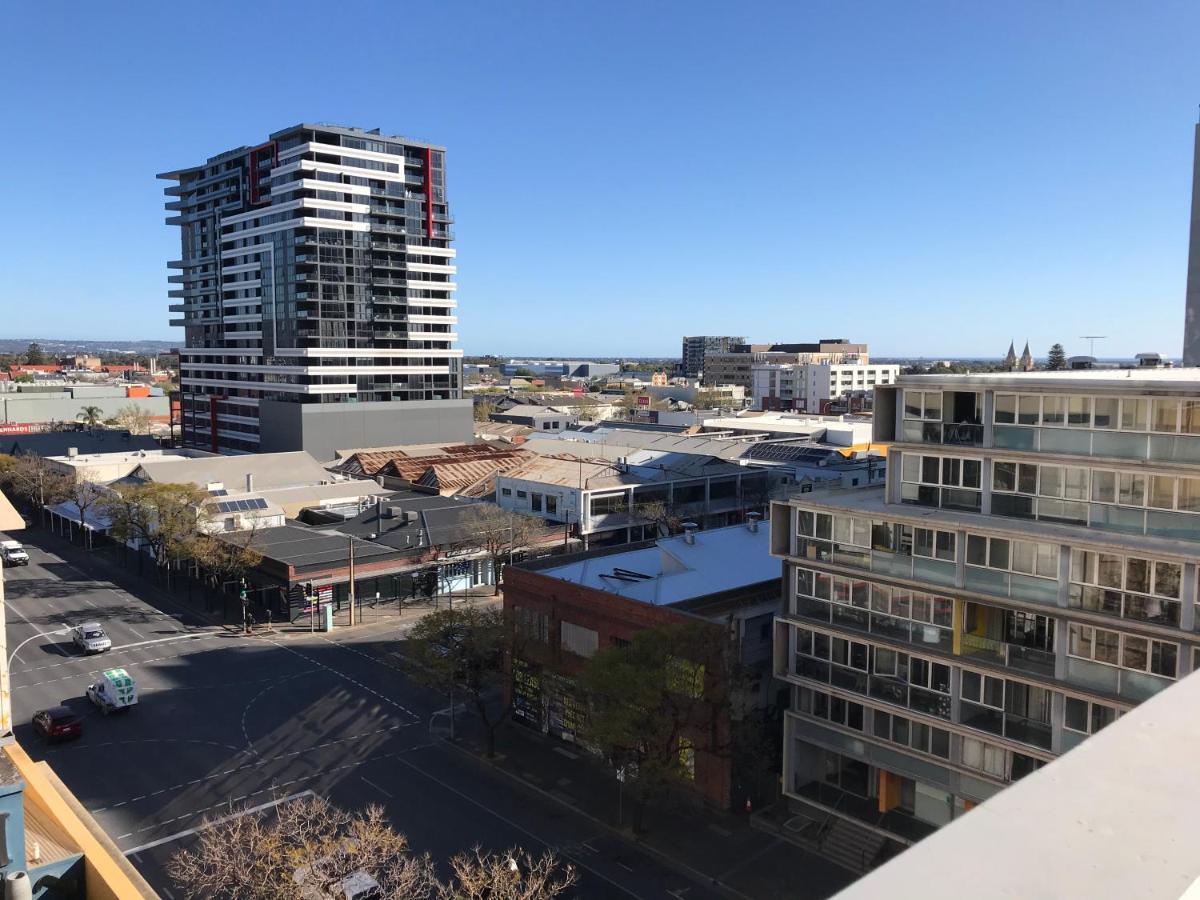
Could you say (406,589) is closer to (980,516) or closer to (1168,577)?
(980,516)

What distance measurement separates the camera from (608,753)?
26797 millimetres

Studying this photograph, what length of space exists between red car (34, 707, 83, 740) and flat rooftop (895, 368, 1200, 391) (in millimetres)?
30230

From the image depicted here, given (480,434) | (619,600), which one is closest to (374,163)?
(480,434)

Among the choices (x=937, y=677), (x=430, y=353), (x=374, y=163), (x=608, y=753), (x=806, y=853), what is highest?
(x=374, y=163)

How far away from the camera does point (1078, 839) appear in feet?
10.0

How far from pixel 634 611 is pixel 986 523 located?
11658 millimetres

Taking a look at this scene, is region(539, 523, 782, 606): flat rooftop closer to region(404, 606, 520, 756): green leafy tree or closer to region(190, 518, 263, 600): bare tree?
region(404, 606, 520, 756): green leafy tree

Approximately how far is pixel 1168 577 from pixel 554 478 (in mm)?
47239

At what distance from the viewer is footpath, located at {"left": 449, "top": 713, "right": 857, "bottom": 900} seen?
80.3 ft

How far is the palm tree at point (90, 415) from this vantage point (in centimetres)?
12082

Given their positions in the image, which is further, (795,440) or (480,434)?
(480,434)

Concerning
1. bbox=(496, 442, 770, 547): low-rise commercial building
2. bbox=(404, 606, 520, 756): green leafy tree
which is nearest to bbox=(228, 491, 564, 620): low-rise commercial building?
bbox=(496, 442, 770, 547): low-rise commercial building

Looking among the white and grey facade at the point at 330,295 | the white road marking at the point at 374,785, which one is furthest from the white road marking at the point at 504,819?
the white and grey facade at the point at 330,295

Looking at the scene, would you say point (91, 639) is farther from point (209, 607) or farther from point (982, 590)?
point (982, 590)
